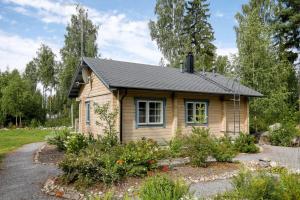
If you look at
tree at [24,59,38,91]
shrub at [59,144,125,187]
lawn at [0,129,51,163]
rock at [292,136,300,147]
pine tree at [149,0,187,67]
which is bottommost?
lawn at [0,129,51,163]

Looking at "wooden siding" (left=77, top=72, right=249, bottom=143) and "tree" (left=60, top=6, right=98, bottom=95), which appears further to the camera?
"tree" (left=60, top=6, right=98, bottom=95)

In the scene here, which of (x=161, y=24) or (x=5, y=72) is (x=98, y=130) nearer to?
(x=161, y=24)

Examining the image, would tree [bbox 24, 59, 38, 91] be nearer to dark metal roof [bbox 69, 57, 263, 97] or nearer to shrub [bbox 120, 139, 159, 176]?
dark metal roof [bbox 69, 57, 263, 97]

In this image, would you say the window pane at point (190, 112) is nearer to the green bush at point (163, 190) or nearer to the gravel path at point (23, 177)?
the gravel path at point (23, 177)

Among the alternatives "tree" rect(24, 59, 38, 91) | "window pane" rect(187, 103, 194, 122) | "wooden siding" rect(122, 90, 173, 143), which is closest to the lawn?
"wooden siding" rect(122, 90, 173, 143)

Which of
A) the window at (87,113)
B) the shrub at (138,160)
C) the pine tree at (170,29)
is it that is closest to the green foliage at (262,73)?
the window at (87,113)

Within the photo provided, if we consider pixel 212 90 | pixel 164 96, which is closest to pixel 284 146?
pixel 212 90

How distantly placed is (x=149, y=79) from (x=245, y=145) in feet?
17.3

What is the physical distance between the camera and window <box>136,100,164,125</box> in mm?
13332

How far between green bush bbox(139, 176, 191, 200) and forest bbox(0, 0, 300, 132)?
15.6 metres

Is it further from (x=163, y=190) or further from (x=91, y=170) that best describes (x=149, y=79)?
(x=163, y=190)

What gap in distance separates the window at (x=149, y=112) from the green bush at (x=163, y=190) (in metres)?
8.53

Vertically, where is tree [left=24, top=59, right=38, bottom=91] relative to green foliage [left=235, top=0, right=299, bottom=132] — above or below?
above

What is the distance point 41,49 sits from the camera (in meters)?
36.8
